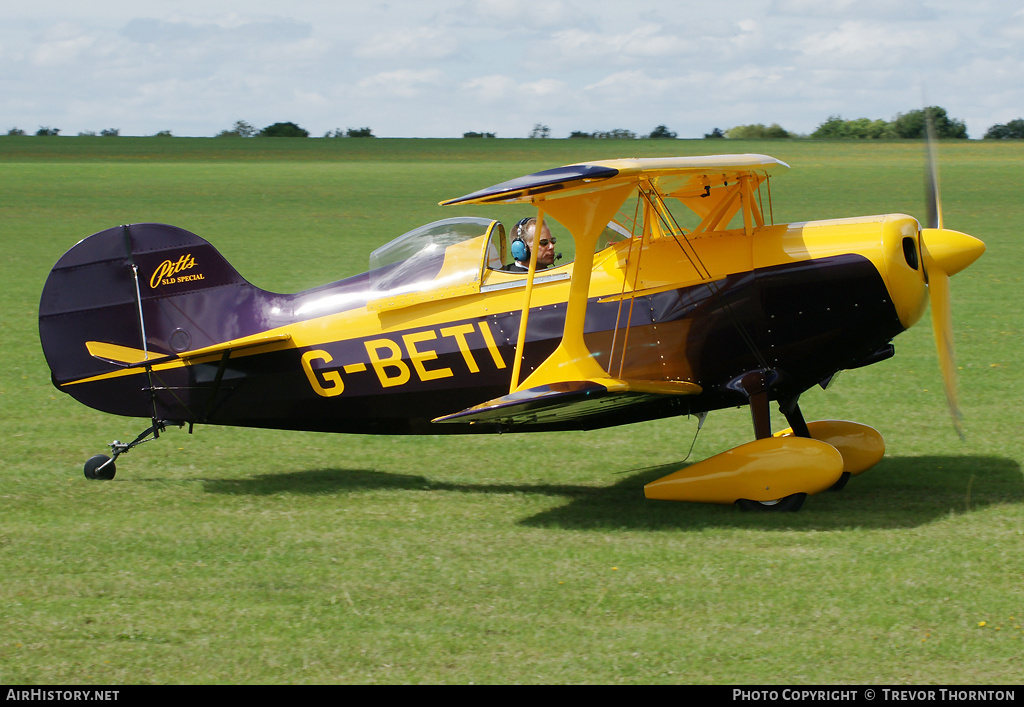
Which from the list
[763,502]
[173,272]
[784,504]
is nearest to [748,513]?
[763,502]

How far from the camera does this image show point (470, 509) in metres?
7.38

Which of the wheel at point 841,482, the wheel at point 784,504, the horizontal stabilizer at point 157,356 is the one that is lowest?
the wheel at point 841,482

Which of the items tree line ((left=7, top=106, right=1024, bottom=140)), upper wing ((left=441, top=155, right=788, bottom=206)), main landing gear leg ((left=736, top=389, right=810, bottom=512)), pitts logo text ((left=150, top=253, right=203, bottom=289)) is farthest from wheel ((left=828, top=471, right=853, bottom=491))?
tree line ((left=7, top=106, right=1024, bottom=140))

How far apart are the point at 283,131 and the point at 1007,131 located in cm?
5627

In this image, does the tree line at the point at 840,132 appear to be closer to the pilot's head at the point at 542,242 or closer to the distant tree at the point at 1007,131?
the distant tree at the point at 1007,131

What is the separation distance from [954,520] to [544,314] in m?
3.00

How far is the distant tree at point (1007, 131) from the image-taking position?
7175cm

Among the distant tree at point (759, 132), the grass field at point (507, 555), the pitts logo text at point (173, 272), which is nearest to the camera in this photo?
the grass field at point (507, 555)

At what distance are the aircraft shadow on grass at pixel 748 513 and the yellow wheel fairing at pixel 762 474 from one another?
0.13m

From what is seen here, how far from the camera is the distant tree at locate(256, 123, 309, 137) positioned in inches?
3533

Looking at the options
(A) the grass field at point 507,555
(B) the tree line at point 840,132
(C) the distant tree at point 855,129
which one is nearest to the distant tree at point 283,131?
(B) the tree line at point 840,132

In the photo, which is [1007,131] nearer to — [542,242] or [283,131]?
[283,131]
